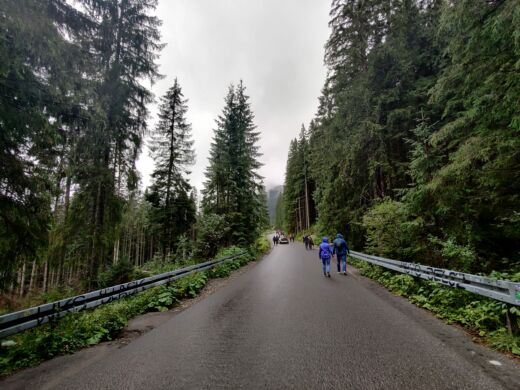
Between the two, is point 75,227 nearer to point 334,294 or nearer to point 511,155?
point 334,294

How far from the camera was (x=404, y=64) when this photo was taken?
11.6m

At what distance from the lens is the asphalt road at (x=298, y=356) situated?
9.20 feet

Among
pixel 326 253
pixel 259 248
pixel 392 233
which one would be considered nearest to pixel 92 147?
pixel 326 253

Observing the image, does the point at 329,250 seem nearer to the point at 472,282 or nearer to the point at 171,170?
the point at 472,282

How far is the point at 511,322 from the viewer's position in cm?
379

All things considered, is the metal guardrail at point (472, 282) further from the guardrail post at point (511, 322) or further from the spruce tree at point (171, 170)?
the spruce tree at point (171, 170)

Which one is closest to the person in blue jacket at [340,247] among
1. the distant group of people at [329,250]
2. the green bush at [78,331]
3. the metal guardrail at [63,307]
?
the distant group of people at [329,250]

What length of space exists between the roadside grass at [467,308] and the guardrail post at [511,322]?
5 cm

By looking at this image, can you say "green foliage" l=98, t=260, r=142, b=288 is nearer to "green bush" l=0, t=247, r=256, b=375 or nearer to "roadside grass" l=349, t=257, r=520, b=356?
"green bush" l=0, t=247, r=256, b=375

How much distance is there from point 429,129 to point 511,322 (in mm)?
7527

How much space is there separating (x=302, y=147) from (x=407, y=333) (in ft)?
129

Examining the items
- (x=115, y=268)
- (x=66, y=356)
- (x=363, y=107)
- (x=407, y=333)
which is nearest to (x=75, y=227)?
(x=115, y=268)

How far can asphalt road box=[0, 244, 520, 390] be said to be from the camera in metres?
2.80

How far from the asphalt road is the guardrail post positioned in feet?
1.97
